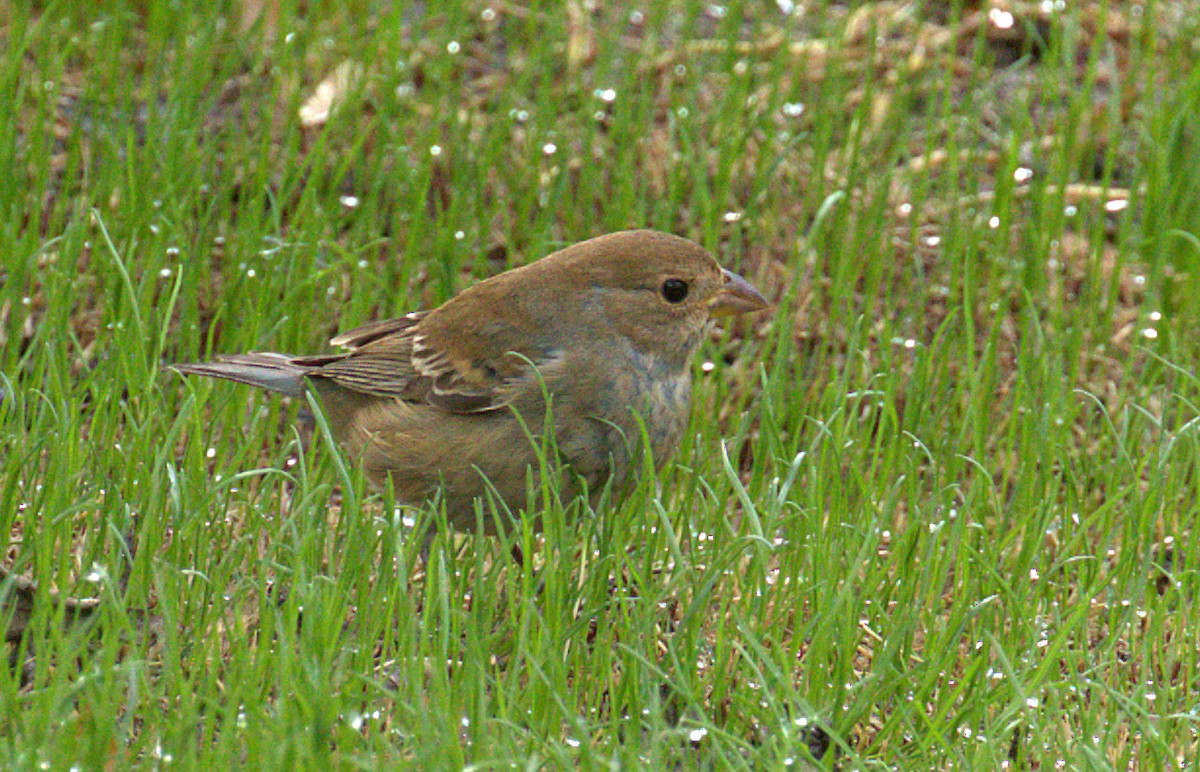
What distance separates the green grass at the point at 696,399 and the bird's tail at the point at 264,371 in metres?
0.10

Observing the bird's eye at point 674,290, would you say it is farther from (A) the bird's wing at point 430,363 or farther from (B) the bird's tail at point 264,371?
(B) the bird's tail at point 264,371

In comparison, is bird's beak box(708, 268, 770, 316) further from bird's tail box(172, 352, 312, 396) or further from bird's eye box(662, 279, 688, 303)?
bird's tail box(172, 352, 312, 396)

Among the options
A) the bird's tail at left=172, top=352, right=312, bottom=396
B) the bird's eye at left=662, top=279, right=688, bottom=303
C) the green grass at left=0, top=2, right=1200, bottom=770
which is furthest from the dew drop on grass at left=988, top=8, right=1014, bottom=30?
the bird's tail at left=172, top=352, right=312, bottom=396

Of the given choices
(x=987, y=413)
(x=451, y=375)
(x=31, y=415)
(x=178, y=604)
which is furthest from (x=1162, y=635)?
(x=31, y=415)

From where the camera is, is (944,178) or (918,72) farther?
(918,72)

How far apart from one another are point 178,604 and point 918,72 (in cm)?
442

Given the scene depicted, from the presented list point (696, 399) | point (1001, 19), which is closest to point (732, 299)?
point (696, 399)

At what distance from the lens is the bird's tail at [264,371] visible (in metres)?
4.51

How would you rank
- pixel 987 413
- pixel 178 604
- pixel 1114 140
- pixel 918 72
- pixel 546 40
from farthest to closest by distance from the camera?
pixel 918 72 < pixel 546 40 < pixel 1114 140 < pixel 987 413 < pixel 178 604

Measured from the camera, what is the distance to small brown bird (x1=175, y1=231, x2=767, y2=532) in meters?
4.29

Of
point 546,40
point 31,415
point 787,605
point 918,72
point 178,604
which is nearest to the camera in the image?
point 178,604

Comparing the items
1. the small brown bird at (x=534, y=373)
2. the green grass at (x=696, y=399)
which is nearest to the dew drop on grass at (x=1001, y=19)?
the green grass at (x=696, y=399)

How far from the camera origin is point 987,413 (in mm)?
5102

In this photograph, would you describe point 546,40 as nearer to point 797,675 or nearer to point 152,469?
point 152,469
